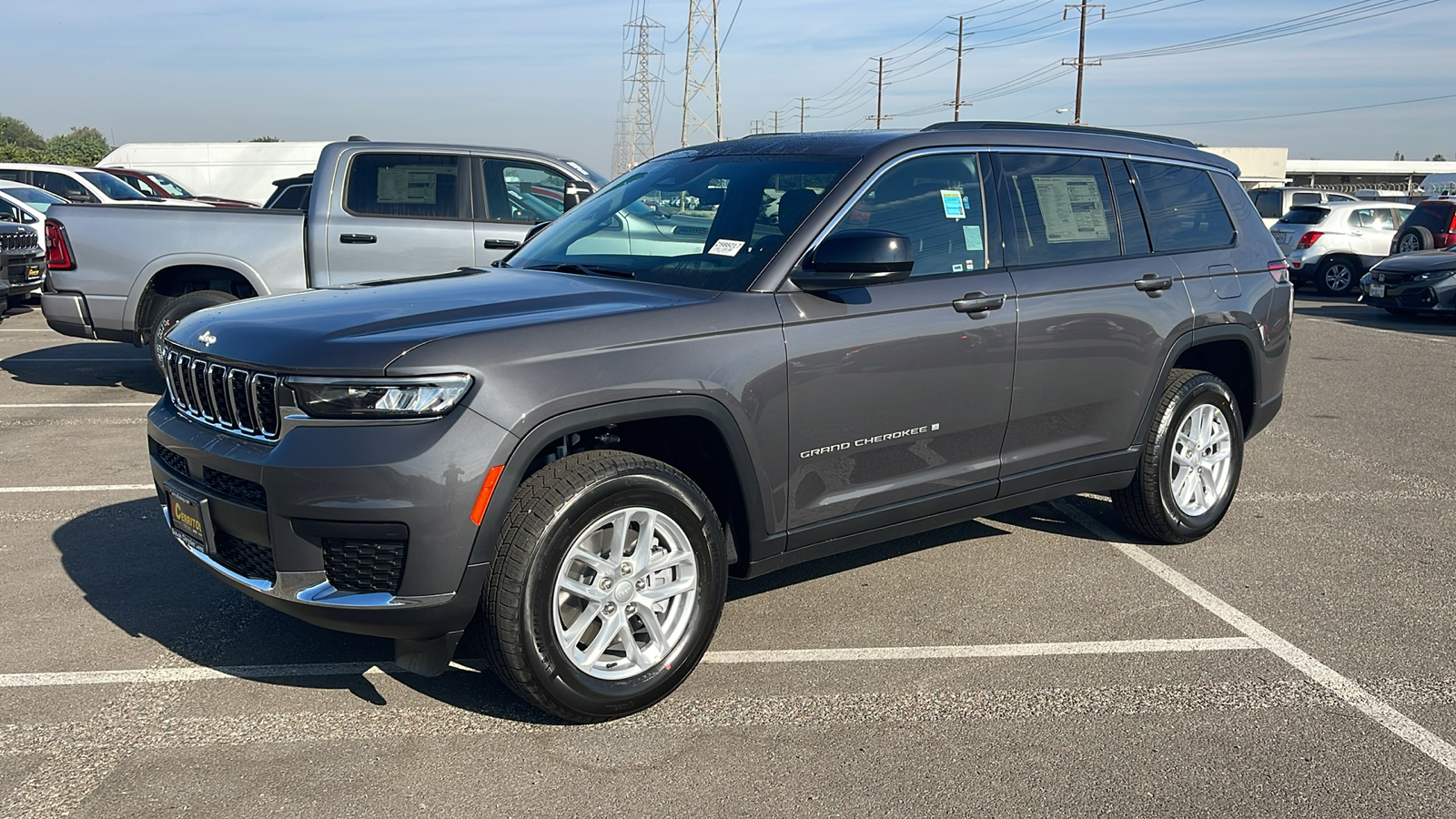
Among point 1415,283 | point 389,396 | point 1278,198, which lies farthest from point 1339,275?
point 389,396

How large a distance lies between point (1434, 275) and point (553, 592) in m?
16.1

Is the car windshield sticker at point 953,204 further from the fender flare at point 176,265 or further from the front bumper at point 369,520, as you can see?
the fender flare at point 176,265

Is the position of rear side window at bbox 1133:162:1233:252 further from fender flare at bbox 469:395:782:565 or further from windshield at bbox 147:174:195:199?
windshield at bbox 147:174:195:199

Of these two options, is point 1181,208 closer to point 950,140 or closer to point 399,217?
point 950,140

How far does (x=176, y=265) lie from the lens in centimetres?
891

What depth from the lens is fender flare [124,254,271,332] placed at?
28.9 feet

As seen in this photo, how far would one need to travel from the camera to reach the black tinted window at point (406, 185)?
9000 millimetres

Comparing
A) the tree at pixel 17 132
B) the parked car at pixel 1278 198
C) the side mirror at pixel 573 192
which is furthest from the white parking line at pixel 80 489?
the tree at pixel 17 132

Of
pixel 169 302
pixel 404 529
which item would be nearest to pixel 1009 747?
pixel 404 529

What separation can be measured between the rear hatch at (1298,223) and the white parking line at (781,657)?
1832cm

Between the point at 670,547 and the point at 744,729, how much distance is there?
2.03 feet

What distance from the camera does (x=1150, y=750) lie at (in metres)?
3.49

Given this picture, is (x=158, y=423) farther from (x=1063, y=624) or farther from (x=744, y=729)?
(x=1063, y=624)

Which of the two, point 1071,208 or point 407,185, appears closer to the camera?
point 1071,208
